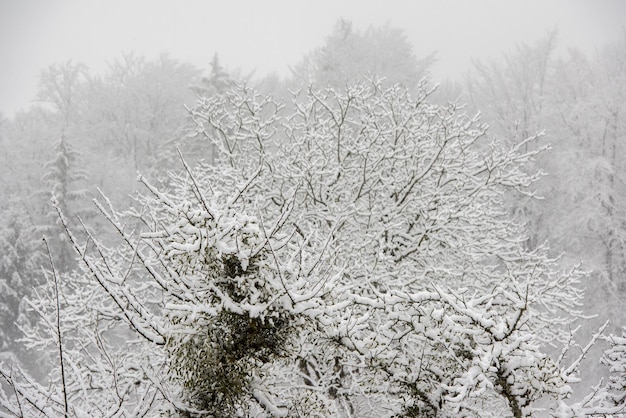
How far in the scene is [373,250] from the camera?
23.3ft

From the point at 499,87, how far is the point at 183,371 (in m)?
19.1

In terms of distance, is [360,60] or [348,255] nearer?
[348,255]

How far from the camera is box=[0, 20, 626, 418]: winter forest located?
3.19m

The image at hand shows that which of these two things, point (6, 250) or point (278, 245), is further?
point (6, 250)

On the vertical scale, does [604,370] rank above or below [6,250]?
below

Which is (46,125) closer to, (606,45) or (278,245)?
(278,245)

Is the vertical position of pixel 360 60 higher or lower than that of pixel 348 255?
higher

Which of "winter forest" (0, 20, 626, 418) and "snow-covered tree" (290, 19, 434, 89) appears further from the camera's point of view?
"snow-covered tree" (290, 19, 434, 89)

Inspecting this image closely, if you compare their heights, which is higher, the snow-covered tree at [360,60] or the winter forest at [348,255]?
the snow-covered tree at [360,60]

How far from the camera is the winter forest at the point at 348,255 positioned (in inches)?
126

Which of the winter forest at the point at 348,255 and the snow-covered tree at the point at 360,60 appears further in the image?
the snow-covered tree at the point at 360,60

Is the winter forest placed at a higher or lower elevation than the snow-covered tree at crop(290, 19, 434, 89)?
lower

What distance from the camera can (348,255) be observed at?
6441mm

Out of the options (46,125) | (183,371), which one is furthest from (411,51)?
(46,125)
